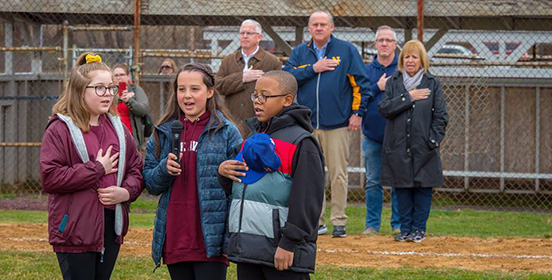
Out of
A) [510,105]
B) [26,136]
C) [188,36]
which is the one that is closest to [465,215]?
[510,105]

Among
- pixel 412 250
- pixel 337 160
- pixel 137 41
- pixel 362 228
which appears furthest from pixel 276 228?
pixel 137 41

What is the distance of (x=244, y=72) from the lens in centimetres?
839

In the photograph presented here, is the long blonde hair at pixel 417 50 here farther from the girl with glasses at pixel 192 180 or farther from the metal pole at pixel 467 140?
the metal pole at pixel 467 140

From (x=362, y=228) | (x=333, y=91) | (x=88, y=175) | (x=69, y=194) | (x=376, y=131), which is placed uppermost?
(x=333, y=91)

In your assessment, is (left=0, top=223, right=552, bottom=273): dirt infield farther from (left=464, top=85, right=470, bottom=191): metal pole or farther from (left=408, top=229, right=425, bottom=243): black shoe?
(left=464, top=85, right=470, bottom=191): metal pole

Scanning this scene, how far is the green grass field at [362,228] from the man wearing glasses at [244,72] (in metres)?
1.84

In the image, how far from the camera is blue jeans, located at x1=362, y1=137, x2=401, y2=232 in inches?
356

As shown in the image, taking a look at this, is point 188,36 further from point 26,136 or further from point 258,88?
point 258,88

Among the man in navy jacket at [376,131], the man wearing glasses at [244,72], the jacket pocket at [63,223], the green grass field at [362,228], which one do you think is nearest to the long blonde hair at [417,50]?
the man in navy jacket at [376,131]

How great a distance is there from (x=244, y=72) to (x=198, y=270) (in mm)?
4109

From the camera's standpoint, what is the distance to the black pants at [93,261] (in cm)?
454

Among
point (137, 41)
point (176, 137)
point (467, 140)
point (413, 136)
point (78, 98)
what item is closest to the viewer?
point (176, 137)

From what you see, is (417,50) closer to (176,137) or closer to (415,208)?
(415,208)

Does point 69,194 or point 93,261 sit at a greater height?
point 69,194
